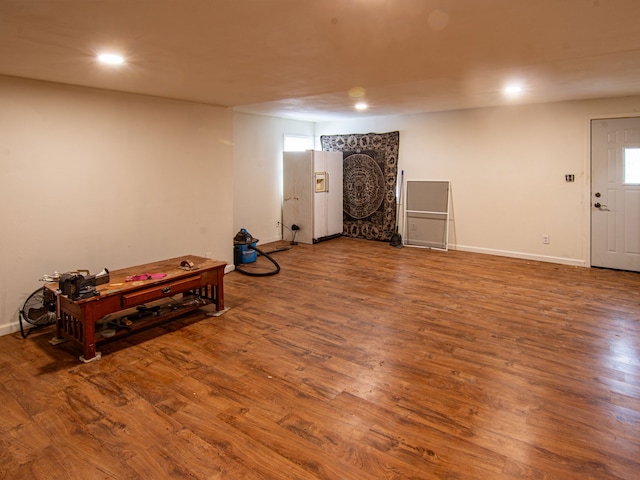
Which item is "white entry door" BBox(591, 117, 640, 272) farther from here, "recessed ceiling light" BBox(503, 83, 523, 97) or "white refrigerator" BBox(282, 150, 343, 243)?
"white refrigerator" BBox(282, 150, 343, 243)

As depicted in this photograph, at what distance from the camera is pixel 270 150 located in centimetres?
728

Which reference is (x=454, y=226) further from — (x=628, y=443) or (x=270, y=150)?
(x=628, y=443)

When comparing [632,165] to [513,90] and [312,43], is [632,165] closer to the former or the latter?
[513,90]

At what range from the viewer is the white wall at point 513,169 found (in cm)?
562

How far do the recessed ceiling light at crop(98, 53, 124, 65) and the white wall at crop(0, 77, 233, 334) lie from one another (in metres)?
1.05

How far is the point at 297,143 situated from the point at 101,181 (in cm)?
458

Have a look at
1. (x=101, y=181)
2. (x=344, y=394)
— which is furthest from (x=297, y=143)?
(x=344, y=394)

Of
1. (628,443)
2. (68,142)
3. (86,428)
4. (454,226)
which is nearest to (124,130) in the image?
(68,142)

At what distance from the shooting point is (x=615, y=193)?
5387 mm

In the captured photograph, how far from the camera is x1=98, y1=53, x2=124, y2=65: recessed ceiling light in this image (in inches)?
111

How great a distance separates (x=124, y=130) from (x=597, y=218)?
6.20 meters

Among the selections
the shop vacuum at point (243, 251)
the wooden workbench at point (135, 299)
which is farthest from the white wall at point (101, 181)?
the wooden workbench at point (135, 299)

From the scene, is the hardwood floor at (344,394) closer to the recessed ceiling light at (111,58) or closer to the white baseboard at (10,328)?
the white baseboard at (10,328)

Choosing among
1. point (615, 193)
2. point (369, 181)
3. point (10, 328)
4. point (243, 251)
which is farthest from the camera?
point (369, 181)
